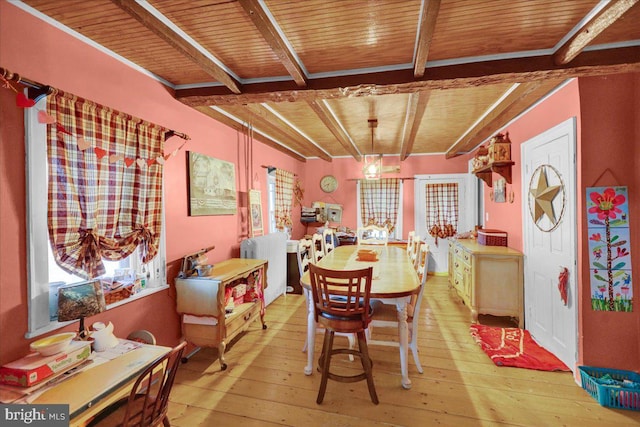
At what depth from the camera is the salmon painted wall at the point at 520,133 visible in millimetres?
2350

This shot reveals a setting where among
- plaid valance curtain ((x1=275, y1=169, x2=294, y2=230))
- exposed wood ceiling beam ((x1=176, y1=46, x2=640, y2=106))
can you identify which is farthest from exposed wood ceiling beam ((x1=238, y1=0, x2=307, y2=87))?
plaid valance curtain ((x1=275, y1=169, x2=294, y2=230))

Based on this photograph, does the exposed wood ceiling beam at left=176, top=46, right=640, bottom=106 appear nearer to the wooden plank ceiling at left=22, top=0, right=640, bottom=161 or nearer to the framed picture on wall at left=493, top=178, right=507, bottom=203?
the wooden plank ceiling at left=22, top=0, right=640, bottom=161

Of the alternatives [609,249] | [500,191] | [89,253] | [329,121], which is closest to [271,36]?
[329,121]

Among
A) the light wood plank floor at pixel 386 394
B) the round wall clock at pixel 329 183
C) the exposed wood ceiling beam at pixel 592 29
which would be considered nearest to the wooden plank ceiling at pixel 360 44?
the exposed wood ceiling beam at pixel 592 29

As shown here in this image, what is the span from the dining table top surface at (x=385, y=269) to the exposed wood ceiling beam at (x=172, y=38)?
1739mm

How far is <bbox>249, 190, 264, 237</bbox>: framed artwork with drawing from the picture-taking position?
379 centimetres

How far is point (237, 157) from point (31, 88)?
6.96 ft

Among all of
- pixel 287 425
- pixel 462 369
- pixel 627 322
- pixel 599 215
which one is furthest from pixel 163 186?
pixel 627 322

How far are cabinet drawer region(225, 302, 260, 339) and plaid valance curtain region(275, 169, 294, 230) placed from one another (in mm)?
Answer: 1974

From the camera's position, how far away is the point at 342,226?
606 cm

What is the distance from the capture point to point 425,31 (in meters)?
1.55

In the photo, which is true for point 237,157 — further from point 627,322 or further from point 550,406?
point 627,322

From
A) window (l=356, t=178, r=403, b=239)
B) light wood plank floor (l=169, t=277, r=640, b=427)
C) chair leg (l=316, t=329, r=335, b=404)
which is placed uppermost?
window (l=356, t=178, r=403, b=239)

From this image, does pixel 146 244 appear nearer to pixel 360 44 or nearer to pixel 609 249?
pixel 360 44
